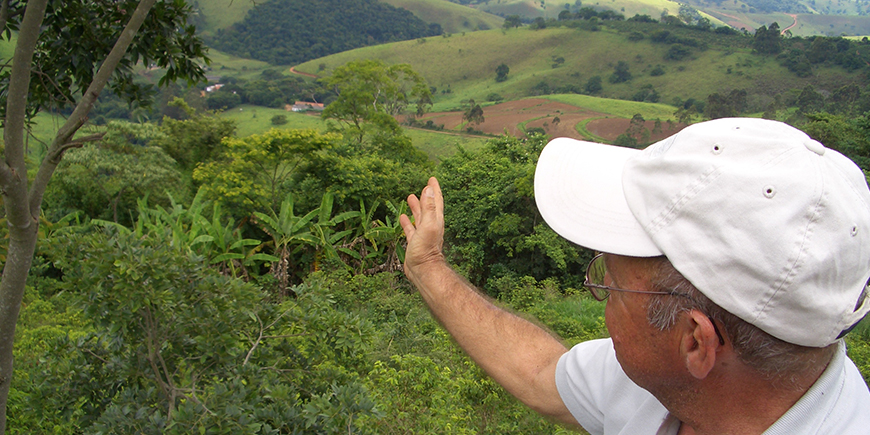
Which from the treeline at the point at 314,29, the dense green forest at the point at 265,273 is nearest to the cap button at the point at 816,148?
the dense green forest at the point at 265,273

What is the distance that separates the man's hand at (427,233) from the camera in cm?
133

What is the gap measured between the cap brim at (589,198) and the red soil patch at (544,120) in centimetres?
2185

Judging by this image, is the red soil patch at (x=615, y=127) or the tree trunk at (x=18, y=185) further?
the red soil patch at (x=615, y=127)

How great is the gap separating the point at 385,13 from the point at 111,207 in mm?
77292

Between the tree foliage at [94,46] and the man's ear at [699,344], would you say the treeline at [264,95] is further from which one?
the man's ear at [699,344]

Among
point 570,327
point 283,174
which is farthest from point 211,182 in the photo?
point 570,327

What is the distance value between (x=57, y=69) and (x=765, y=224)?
9.96 feet

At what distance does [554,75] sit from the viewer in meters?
45.7

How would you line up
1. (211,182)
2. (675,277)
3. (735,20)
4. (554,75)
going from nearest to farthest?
1. (675,277)
2. (211,182)
3. (554,75)
4. (735,20)

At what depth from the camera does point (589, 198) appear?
921mm

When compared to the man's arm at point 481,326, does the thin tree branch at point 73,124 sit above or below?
above

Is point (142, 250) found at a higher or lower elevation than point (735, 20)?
higher

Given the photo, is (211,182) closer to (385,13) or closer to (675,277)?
(675,277)

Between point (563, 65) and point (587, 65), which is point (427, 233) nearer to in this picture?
point (587, 65)
